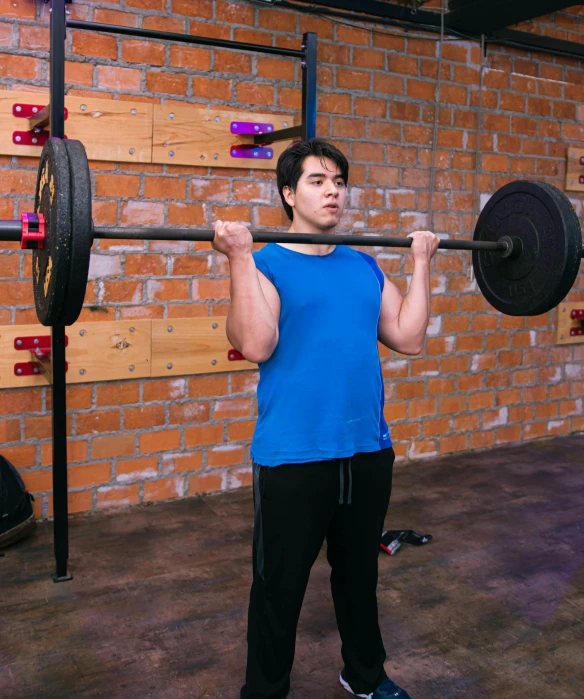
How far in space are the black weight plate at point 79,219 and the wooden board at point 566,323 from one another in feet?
10.9

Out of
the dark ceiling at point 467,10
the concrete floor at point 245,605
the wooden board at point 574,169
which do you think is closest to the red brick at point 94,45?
the dark ceiling at point 467,10

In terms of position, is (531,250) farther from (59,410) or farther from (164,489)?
(164,489)

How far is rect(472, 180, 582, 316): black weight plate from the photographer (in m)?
2.06

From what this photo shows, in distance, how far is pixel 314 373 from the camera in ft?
5.50

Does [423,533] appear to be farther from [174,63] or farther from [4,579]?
[174,63]

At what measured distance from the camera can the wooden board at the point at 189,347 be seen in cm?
319

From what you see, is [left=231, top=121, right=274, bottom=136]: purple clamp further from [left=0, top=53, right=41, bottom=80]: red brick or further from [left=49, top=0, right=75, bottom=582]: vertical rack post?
[left=49, top=0, right=75, bottom=582]: vertical rack post

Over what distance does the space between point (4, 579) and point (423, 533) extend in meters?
1.53

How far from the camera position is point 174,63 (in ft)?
10.2

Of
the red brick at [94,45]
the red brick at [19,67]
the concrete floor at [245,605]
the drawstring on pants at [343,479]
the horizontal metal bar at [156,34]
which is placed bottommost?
the concrete floor at [245,605]

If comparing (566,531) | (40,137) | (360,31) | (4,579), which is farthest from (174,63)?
(566,531)

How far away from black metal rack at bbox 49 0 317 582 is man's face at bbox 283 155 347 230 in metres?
0.93

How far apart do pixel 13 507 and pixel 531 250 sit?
6.40 feet

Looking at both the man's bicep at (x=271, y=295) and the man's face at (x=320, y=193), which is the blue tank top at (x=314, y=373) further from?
the man's face at (x=320, y=193)
